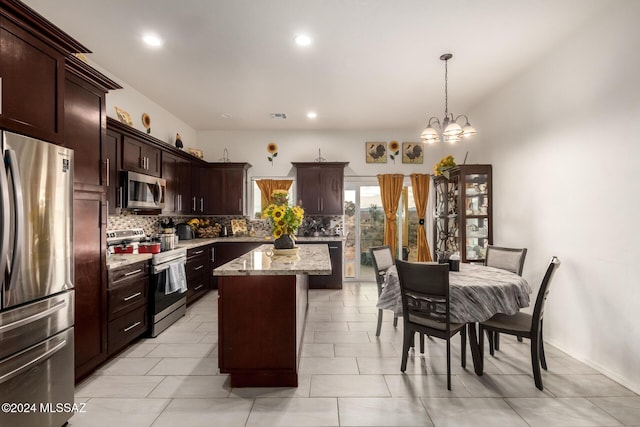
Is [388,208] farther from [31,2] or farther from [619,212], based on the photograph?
[31,2]

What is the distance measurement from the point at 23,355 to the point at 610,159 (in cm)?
421

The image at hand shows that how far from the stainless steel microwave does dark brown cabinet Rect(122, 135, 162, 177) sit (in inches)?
4.4

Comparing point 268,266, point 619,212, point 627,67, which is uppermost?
point 627,67

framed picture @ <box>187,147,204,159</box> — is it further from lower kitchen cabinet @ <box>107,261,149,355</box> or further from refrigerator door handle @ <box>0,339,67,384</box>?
refrigerator door handle @ <box>0,339,67,384</box>

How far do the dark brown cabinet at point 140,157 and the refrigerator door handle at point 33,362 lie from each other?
219 cm

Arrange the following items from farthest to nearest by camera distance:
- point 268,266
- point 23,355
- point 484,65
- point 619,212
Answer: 1. point 484,65
2. point 619,212
3. point 268,266
4. point 23,355

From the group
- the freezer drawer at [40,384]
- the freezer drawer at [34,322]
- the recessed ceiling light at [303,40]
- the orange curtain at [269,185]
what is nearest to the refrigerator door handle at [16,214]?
the freezer drawer at [34,322]

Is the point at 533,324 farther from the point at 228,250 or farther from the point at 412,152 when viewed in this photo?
the point at 228,250

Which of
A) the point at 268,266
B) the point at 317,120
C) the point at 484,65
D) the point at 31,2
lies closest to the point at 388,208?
the point at 317,120

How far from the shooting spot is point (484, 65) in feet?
11.3

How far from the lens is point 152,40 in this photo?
291cm

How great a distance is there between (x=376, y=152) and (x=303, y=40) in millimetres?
3437

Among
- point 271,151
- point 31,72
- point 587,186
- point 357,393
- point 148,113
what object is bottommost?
point 357,393

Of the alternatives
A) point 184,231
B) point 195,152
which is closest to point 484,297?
point 184,231
